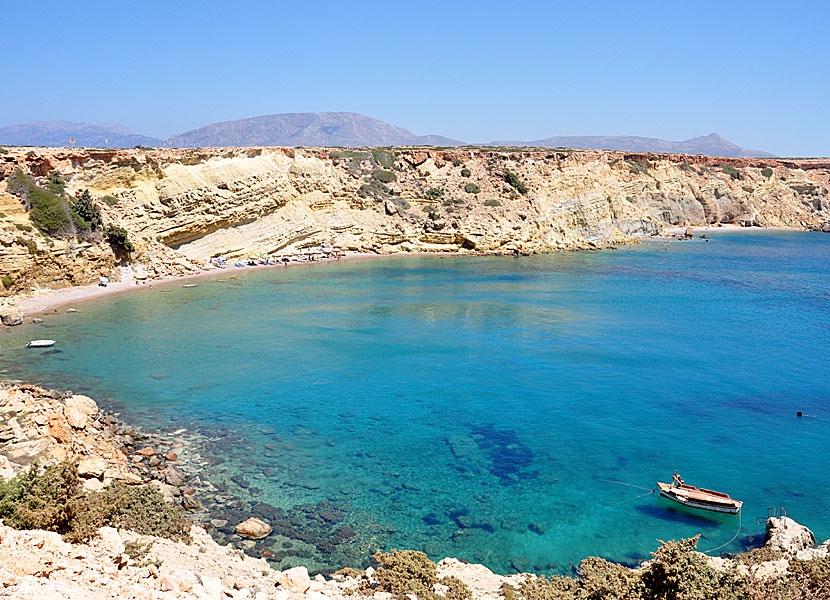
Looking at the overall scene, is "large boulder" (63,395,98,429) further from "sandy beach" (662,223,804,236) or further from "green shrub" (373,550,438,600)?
"sandy beach" (662,223,804,236)

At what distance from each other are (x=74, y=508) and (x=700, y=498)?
12725mm

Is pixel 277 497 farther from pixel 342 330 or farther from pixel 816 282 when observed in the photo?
pixel 816 282

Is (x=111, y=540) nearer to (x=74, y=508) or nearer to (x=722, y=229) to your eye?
(x=74, y=508)

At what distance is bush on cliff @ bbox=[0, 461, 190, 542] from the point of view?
9227 mm

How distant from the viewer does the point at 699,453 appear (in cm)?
1686

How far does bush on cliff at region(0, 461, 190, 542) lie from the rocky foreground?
0.25 m

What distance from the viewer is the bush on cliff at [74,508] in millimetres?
9227

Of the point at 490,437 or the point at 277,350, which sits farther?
the point at 277,350

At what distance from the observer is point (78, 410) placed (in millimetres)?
17203

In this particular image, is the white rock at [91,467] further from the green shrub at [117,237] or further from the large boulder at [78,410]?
the green shrub at [117,237]

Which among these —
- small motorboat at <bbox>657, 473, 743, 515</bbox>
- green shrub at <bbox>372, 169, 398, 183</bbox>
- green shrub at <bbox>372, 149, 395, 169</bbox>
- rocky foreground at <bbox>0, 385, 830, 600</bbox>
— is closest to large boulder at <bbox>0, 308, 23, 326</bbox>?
rocky foreground at <bbox>0, 385, 830, 600</bbox>

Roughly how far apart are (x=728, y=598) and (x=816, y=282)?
44.5m

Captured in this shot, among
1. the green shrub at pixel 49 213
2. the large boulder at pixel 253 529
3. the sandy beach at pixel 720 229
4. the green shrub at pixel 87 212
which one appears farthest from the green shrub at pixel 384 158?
the large boulder at pixel 253 529

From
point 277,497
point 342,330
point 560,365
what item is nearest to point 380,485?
point 277,497
